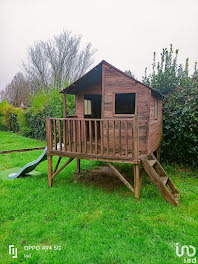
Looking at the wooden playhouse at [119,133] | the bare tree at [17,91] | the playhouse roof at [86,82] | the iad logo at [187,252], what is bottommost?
the iad logo at [187,252]

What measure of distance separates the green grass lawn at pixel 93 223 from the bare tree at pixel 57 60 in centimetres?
2004

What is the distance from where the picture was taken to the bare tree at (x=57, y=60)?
957 inches

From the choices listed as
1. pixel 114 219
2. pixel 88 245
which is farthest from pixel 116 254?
pixel 114 219

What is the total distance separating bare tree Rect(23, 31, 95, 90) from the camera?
79.8 ft

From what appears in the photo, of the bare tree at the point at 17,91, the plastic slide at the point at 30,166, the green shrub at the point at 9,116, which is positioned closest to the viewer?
the plastic slide at the point at 30,166

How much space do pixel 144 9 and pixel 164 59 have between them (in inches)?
101

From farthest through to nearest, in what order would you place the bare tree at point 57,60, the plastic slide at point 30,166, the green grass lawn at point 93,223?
the bare tree at point 57,60
the plastic slide at point 30,166
the green grass lawn at point 93,223

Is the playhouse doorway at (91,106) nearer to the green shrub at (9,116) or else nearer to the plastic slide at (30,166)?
the plastic slide at (30,166)

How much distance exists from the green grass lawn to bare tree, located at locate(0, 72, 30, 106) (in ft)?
92.3

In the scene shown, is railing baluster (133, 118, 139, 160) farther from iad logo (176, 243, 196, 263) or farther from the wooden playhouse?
iad logo (176, 243, 196, 263)

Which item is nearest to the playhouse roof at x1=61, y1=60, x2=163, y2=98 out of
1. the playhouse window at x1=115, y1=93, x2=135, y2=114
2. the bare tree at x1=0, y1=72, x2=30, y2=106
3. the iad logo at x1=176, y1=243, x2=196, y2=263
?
the playhouse window at x1=115, y1=93, x2=135, y2=114

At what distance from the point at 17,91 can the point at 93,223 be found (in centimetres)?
3445

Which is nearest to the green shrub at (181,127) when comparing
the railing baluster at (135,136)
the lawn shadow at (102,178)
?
the lawn shadow at (102,178)

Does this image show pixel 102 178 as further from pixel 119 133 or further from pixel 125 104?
pixel 125 104
